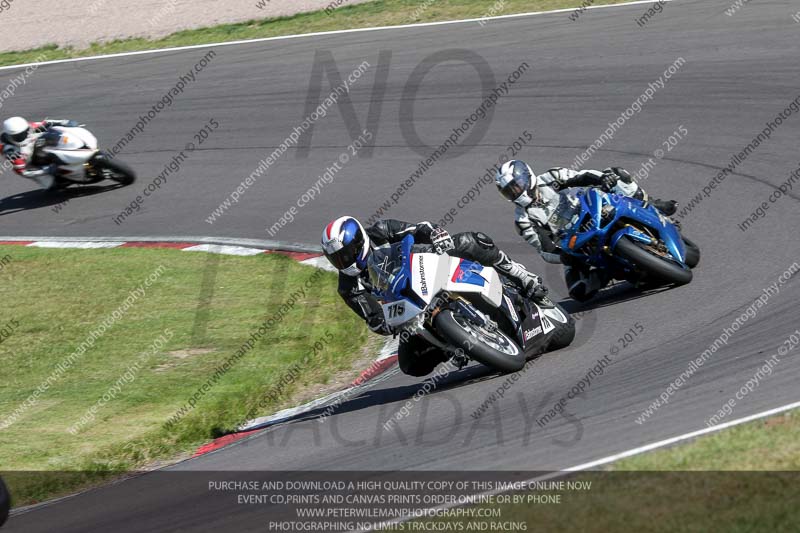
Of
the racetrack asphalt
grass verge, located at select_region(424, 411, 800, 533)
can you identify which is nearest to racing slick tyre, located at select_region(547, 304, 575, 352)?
the racetrack asphalt

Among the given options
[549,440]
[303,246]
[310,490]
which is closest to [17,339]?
[303,246]

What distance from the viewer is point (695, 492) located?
232 inches

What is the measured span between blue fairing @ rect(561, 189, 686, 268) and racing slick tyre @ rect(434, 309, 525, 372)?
1.81 metres

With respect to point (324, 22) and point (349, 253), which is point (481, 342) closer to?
point (349, 253)

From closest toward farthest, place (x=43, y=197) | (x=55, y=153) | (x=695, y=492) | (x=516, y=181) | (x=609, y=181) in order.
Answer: (x=695, y=492) → (x=516, y=181) → (x=609, y=181) → (x=55, y=153) → (x=43, y=197)

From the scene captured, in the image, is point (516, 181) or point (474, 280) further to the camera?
point (516, 181)

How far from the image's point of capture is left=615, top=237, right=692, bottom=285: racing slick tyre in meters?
9.99

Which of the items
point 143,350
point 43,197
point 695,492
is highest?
point 695,492

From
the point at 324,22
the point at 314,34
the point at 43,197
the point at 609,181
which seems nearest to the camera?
the point at 609,181

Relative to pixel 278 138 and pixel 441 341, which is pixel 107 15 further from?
pixel 441 341

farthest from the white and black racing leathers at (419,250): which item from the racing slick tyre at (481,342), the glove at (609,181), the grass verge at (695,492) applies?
the grass verge at (695,492)

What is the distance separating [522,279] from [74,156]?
1141 centimetres

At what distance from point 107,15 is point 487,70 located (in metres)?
12.9

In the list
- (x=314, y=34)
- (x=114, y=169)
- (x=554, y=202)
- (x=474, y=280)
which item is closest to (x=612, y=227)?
(x=554, y=202)
